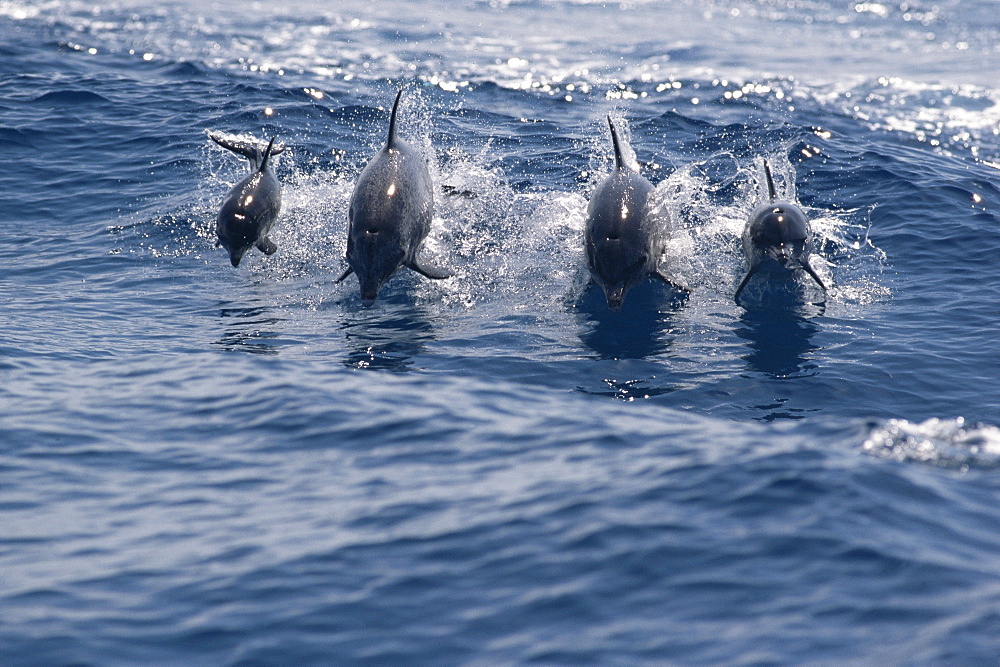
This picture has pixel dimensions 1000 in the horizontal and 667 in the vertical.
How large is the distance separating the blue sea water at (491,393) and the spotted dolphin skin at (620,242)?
0.63m

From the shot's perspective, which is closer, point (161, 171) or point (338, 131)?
point (161, 171)

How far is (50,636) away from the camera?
6.32 m

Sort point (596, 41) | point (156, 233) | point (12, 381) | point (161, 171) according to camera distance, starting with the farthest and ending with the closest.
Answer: point (596, 41)
point (161, 171)
point (156, 233)
point (12, 381)

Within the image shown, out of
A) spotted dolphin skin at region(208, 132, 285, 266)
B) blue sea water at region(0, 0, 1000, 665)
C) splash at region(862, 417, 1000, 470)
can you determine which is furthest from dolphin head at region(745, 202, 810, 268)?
spotted dolphin skin at region(208, 132, 285, 266)

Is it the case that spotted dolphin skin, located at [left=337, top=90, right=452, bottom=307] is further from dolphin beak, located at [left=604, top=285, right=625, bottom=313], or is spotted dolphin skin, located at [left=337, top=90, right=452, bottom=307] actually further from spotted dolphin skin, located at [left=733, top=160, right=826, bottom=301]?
spotted dolphin skin, located at [left=733, top=160, right=826, bottom=301]

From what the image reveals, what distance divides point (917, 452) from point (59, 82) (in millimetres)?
21049

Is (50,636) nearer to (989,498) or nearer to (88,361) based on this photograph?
(88,361)

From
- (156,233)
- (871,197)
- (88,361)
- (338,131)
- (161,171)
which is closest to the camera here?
(88,361)

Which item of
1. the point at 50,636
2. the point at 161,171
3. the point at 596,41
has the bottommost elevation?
the point at 50,636

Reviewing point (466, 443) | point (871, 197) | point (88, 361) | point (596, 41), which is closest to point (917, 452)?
point (466, 443)

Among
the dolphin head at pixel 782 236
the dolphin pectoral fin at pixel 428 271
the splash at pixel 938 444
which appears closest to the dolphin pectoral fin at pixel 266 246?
the dolphin pectoral fin at pixel 428 271

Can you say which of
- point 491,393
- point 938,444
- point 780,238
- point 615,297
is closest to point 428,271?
point 615,297

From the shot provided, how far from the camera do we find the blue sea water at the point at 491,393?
6.42 metres

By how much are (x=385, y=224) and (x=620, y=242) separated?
2.78m
